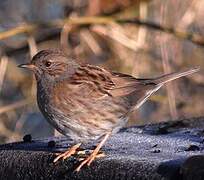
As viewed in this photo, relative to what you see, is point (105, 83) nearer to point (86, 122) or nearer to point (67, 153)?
point (86, 122)

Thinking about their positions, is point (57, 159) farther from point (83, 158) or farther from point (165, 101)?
point (165, 101)

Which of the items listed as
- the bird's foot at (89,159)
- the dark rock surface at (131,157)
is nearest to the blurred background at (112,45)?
the dark rock surface at (131,157)

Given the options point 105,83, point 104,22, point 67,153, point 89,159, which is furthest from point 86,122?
point 104,22

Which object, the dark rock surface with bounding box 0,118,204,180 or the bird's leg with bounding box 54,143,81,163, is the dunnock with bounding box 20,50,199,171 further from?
the dark rock surface with bounding box 0,118,204,180

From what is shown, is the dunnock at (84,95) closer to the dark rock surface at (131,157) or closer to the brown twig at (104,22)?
the dark rock surface at (131,157)

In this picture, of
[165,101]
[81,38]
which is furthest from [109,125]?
[81,38]

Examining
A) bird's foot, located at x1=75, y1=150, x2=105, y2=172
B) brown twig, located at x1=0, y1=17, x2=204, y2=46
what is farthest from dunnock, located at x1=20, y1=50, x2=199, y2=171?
brown twig, located at x1=0, y1=17, x2=204, y2=46
